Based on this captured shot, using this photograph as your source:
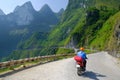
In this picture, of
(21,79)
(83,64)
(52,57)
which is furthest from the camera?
(52,57)

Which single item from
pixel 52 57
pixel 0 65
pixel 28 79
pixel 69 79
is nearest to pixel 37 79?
pixel 28 79

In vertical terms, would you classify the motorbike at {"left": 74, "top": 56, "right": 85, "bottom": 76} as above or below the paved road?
above

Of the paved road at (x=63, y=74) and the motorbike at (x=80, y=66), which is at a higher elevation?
the motorbike at (x=80, y=66)

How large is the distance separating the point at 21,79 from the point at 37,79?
3.35ft

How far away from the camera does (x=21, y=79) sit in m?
17.5

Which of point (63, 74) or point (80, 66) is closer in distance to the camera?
point (80, 66)

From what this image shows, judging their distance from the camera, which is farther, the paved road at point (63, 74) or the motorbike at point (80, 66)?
the motorbike at point (80, 66)

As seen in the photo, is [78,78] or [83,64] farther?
[83,64]

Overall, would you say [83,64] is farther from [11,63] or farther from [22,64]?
[22,64]

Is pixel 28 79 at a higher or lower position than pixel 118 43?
lower

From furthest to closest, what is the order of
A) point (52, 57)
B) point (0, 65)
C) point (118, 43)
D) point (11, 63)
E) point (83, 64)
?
1. point (118, 43)
2. point (52, 57)
3. point (11, 63)
4. point (0, 65)
5. point (83, 64)

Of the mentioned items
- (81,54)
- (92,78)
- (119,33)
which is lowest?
(92,78)

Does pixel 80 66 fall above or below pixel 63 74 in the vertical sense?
above

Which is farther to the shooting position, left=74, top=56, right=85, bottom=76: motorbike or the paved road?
left=74, top=56, right=85, bottom=76: motorbike
